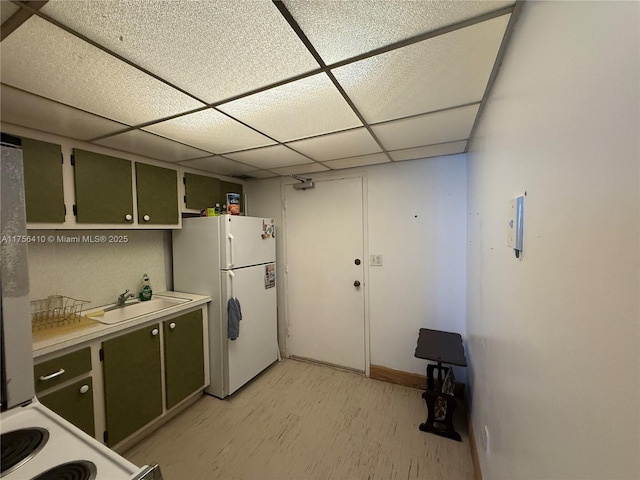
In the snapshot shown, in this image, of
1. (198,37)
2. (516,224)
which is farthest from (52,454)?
(516,224)

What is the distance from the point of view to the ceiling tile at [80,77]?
0.85 meters

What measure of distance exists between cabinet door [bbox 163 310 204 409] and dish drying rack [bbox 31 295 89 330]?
22.4 inches

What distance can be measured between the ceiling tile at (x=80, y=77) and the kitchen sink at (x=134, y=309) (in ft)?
4.61

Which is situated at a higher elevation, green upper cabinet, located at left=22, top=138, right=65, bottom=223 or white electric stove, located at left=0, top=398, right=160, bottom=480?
green upper cabinet, located at left=22, top=138, right=65, bottom=223

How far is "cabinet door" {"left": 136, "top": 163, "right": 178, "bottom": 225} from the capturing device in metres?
2.10

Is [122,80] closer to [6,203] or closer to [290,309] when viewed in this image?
[6,203]

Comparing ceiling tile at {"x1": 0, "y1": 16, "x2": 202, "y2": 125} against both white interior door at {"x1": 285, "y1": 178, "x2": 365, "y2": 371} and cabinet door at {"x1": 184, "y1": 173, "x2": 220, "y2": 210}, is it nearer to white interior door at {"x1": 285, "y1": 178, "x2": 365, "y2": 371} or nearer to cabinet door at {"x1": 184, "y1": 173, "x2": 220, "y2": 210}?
cabinet door at {"x1": 184, "y1": 173, "x2": 220, "y2": 210}

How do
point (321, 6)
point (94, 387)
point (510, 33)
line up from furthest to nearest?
point (94, 387) < point (510, 33) < point (321, 6)

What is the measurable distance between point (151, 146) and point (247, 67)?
4.32ft

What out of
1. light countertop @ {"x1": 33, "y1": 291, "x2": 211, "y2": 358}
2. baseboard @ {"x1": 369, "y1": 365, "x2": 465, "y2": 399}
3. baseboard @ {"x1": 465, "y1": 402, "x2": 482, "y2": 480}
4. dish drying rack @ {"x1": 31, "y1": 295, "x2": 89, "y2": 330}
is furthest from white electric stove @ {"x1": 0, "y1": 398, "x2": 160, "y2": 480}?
baseboard @ {"x1": 369, "y1": 365, "x2": 465, "y2": 399}

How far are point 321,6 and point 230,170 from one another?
2.19 meters

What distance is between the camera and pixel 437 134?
1.79 metres

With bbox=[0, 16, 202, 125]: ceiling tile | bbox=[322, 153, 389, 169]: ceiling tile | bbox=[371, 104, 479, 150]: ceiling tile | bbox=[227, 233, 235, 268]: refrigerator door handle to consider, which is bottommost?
bbox=[227, 233, 235, 268]: refrigerator door handle

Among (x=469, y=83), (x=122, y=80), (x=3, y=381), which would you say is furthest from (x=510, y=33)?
(x=3, y=381)
